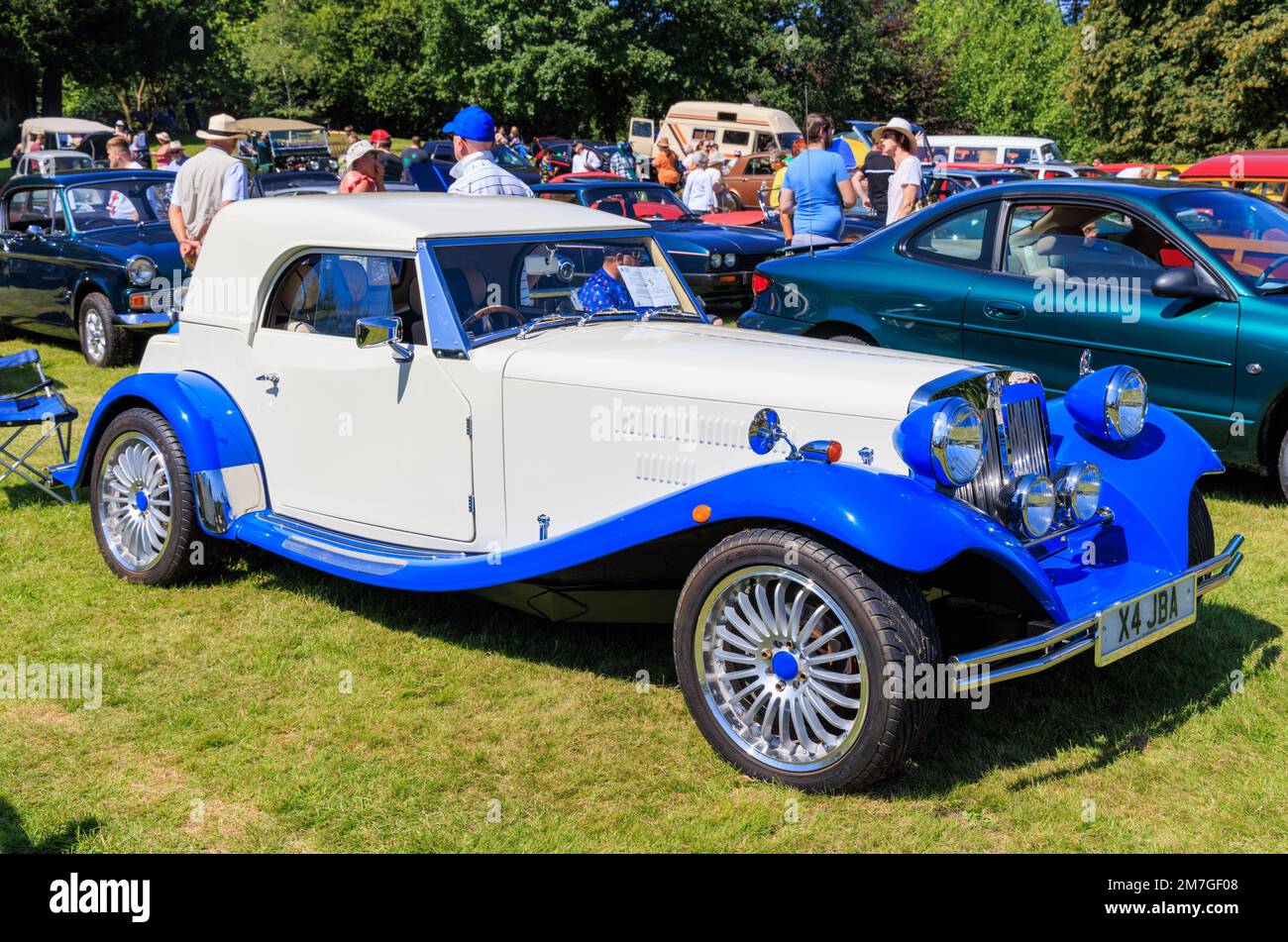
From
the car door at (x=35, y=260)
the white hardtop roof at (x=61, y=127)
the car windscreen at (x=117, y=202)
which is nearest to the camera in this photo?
the car door at (x=35, y=260)

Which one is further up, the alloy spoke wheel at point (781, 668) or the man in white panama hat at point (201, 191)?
the man in white panama hat at point (201, 191)

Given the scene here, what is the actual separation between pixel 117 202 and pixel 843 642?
10.0m

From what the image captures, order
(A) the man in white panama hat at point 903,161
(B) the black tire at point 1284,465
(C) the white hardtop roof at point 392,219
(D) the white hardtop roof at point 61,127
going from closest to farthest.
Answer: (C) the white hardtop roof at point 392,219 < (B) the black tire at point 1284,465 < (A) the man in white panama hat at point 903,161 < (D) the white hardtop roof at point 61,127

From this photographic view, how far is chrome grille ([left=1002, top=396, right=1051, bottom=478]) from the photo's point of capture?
4.15 m

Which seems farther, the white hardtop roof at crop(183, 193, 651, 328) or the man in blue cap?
the man in blue cap

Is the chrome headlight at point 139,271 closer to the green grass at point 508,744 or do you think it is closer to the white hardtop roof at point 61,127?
the green grass at point 508,744

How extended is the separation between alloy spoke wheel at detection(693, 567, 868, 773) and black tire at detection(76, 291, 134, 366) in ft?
27.4

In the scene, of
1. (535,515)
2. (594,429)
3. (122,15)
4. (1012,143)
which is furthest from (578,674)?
(122,15)

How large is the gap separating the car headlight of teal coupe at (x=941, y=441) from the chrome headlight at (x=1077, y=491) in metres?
0.57

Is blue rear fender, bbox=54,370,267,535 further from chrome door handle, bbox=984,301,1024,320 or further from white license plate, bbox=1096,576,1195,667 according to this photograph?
chrome door handle, bbox=984,301,1024,320

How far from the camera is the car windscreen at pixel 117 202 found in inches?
436

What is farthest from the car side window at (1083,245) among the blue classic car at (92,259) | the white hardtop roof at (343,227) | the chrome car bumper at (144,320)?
the chrome car bumper at (144,320)

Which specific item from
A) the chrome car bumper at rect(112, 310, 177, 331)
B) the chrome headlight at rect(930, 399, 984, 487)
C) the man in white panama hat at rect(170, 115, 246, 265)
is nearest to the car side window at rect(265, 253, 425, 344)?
the chrome headlight at rect(930, 399, 984, 487)

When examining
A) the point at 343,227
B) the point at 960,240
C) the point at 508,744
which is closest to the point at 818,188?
the point at 960,240
